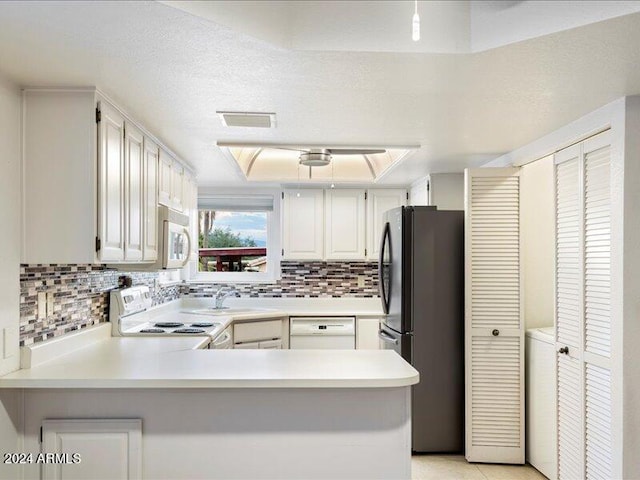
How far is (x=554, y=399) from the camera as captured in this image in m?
3.09

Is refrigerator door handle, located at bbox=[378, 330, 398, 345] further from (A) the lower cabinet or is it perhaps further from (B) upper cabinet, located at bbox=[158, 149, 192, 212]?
(B) upper cabinet, located at bbox=[158, 149, 192, 212]

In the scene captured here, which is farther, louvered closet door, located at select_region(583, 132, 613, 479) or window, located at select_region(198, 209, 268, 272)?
window, located at select_region(198, 209, 268, 272)

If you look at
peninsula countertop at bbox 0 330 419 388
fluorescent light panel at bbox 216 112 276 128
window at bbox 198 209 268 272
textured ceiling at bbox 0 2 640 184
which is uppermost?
textured ceiling at bbox 0 2 640 184

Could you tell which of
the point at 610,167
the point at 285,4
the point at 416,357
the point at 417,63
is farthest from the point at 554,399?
the point at 285,4

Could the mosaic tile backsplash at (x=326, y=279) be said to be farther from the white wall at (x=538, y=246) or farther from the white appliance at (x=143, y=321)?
the white wall at (x=538, y=246)

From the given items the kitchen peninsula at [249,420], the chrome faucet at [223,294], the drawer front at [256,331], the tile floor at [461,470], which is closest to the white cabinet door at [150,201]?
the kitchen peninsula at [249,420]

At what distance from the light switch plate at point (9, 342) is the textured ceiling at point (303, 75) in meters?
1.04

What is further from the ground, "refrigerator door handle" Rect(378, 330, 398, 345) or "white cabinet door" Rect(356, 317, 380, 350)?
"refrigerator door handle" Rect(378, 330, 398, 345)

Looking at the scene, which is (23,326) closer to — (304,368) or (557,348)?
(304,368)

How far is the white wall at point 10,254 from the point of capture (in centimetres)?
207

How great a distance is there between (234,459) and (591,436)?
1.80 metres

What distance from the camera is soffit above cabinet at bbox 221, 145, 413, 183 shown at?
15.7 feet

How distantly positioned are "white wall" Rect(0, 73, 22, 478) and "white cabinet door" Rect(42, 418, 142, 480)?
5.2 inches

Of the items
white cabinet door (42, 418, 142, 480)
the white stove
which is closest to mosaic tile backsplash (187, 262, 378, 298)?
the white stove
